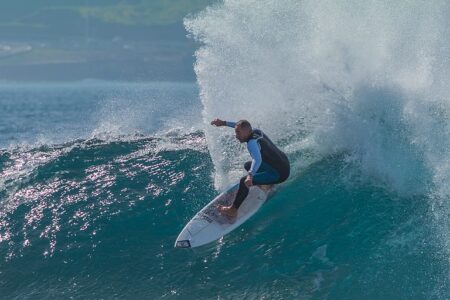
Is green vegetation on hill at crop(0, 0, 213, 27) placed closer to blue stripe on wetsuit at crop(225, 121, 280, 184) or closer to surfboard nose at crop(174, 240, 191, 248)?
blue stripe on wetsuit at crop(225, 121, 280, 184)

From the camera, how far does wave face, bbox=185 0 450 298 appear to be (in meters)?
12.0

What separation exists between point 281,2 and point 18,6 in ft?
583

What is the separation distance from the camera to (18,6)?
176500 millimetres

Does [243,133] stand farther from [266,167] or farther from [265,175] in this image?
[265,175]

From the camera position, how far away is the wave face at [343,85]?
12.0m

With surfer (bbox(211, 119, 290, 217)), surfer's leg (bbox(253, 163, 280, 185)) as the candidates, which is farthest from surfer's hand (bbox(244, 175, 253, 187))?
surfer's leg (bbox(253, 163, 280, 185))

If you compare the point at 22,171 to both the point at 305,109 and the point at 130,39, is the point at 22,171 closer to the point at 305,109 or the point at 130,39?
the point at 305,109

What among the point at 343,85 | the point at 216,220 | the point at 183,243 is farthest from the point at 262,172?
the point at 343,85

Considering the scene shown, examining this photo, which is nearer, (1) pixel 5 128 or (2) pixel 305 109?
(2) pixel 305 109

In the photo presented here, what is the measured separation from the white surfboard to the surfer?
0.18 metres

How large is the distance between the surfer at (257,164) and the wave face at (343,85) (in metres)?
1.50

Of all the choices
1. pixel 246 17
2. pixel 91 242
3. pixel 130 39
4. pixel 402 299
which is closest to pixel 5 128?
pixel 246 17

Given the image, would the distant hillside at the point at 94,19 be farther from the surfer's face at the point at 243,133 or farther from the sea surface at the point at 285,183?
the surfer's face at the point at 243,133

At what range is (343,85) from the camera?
13547 millimetres
